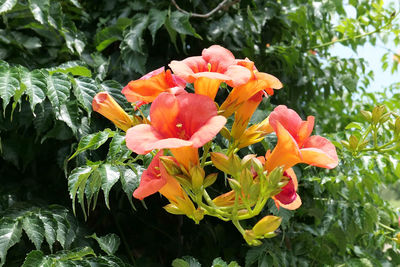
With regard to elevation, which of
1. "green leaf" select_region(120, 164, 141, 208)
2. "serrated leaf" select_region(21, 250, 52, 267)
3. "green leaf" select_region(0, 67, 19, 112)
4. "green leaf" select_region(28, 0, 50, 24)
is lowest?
"serrated leaf" select_region(21, 250, 52, 267)

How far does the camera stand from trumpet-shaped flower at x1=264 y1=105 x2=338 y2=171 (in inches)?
40.6

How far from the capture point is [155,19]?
240 cm

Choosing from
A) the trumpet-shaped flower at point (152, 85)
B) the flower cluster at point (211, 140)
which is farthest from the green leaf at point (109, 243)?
the trumpet-shaped flower at point (152, 85)

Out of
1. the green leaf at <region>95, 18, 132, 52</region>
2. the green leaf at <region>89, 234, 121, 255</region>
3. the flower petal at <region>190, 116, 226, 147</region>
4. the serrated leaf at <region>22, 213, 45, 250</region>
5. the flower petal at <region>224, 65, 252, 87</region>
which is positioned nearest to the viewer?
the flower petal at <region>190, 116, 226, 147</region>

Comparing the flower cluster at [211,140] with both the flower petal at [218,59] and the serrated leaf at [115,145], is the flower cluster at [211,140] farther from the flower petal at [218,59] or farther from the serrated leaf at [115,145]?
the serrated leaf at [115,145]

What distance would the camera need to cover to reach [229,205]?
3.68ft

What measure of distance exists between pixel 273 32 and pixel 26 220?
2.16m

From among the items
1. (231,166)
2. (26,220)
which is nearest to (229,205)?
(231,166)

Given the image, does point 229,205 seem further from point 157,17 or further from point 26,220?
point 157,17

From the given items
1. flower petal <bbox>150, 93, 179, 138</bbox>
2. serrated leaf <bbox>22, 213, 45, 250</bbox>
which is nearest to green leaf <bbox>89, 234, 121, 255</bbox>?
serrated leaf <bbox>22, 213, 45, 250</bbox>

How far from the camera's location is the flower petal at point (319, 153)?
1023 mm

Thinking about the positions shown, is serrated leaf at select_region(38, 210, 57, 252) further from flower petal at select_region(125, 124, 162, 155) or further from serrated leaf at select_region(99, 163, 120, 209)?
flower petal at select_region(125, 124, 162, 155)

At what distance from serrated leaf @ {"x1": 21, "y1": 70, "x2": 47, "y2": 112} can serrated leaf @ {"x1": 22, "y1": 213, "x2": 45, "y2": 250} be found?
51 cm

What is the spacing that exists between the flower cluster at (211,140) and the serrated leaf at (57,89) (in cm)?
69
